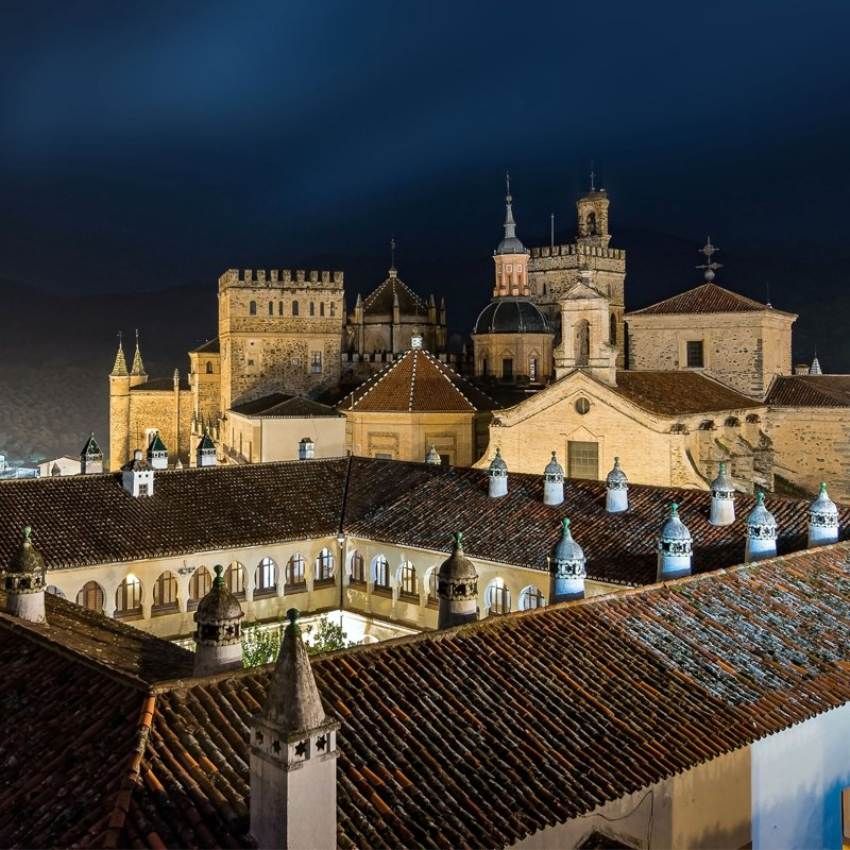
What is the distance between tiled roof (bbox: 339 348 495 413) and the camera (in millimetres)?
35906

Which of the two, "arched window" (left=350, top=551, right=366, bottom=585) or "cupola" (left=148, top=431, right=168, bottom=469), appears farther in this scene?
"cupola" (left=148, top=431, right=168, bottom=469)

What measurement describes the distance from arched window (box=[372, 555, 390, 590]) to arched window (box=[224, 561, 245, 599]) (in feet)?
9.79

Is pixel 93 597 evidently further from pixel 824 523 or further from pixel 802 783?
pixel 802 783

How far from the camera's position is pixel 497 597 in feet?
71.4

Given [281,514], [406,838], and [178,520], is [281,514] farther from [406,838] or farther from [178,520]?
[406,838]

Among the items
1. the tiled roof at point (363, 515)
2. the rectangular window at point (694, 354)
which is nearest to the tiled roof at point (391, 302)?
the rectangular window at point (694, 354)

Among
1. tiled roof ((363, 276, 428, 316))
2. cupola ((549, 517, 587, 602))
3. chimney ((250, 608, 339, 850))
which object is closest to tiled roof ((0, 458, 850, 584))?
cupola ((549, 517, 587, 602))

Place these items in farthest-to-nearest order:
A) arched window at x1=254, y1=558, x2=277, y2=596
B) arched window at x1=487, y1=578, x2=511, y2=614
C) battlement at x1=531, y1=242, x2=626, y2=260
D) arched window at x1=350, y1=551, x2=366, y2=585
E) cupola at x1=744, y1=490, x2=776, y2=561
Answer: battlement at x1=531, y1=242, x2=626, y2=260 → arched window at x1=350, y1=551, x2=366, y2=585 → arched window at x1=254, y1=558, x2=277, y2=596 → arched window at x1=487, y1=578, x2=511, y2=614 → cupola at x1=744, y1=490, x2=776, y2=561

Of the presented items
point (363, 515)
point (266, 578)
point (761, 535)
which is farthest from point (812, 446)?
point (266, 578)

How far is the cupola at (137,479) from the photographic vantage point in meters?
23.4

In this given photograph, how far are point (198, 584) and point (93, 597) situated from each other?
7.92ft

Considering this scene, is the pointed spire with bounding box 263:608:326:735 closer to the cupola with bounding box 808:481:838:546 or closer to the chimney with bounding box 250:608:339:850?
the chimney with bounding box 250:608:339:850

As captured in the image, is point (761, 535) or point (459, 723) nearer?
point (459, 723)

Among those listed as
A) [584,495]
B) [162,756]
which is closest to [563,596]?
[584,495]
